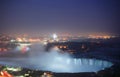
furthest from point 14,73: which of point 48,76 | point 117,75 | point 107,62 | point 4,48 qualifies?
point 4,48

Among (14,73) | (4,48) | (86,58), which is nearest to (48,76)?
(14,73)

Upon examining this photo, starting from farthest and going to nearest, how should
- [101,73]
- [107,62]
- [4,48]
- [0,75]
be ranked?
[4,48]
[107,62]
[101,73]
[0,75]

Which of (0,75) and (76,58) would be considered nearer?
(0,75)

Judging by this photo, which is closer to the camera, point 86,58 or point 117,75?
point 117,75

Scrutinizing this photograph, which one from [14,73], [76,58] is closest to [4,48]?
[76,58]

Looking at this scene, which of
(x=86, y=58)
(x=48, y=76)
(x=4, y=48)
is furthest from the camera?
(x=4, y=48)

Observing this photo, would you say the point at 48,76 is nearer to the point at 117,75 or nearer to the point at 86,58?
the point at 117,75

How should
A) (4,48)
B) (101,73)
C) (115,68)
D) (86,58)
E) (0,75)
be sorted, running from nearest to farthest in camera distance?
(0,75)
(101,73)
(115,68)
(86,58)
(4,48)

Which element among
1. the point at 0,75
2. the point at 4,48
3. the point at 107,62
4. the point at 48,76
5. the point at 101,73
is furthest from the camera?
the point at 4,48

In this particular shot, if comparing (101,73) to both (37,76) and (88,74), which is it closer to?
(88,74)
